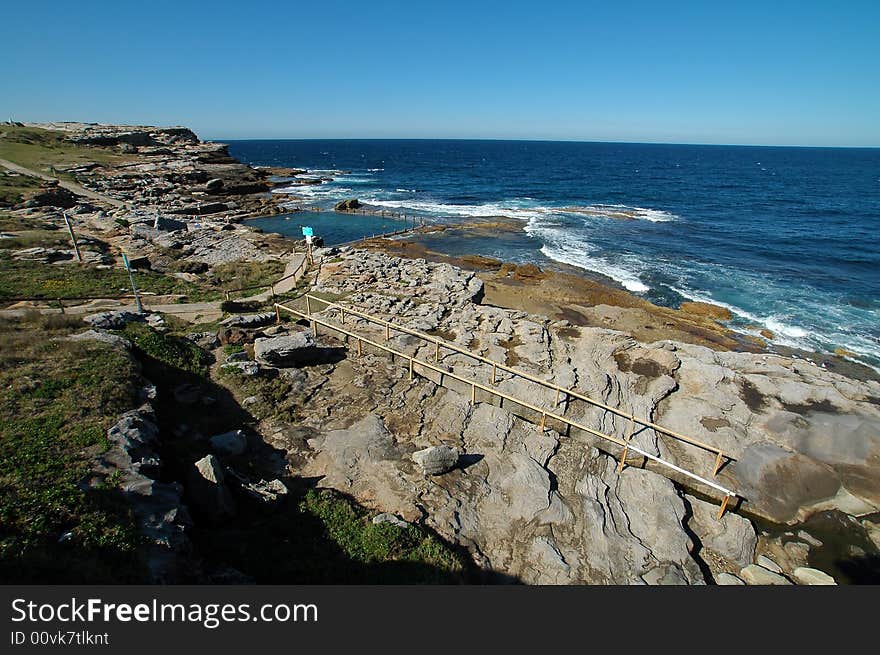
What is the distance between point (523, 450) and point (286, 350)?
385 inches

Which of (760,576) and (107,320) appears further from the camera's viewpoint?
(107,320)

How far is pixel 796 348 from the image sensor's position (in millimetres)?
24203

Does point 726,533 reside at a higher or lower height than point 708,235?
lower

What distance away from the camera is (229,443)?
11516 mm

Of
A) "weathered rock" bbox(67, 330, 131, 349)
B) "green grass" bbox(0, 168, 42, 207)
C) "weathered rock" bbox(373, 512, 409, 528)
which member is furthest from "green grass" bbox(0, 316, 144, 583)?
"green grass" bbox(0, 168, 42, 207)

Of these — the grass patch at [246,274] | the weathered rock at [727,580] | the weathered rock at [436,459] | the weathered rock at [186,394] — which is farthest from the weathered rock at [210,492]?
the grass patch at [246,274]

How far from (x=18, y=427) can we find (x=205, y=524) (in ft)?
15.7

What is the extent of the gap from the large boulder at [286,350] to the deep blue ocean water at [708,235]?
26.7 m

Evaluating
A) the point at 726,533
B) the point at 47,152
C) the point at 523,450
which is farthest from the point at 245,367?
the point at 47,152

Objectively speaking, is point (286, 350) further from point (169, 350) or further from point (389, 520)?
point (389, 520)

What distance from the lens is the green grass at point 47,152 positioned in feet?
205

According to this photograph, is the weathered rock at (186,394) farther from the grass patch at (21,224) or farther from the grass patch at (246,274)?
the grass patch at (21,224)

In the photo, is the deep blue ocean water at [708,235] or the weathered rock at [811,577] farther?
the deep blue ocean water at [708,235]
